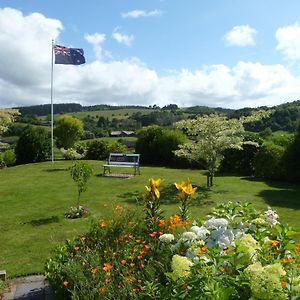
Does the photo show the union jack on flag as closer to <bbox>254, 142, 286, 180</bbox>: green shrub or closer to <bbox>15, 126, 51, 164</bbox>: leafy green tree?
<bbox>15, 126, 51, 164</bbox>: leafy green tree

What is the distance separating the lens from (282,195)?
1373 centimetres

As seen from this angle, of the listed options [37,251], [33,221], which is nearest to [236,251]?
[37,251]

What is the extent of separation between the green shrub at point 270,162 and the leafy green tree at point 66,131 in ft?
58.4

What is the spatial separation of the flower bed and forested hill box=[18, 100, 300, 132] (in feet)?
44.0

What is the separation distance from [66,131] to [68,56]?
8416 millimetres

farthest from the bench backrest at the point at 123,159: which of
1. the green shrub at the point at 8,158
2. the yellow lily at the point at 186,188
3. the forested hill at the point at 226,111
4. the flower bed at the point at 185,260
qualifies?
the yellow lily at the point at 186,188

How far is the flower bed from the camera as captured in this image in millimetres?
2445

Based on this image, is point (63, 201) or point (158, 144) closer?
point (63, 201)

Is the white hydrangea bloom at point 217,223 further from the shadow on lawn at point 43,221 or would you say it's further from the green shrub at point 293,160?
the green shrub at point 293,160

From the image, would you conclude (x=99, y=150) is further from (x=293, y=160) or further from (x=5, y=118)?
(x=293, y=160)

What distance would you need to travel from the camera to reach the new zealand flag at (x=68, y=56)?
25219mm

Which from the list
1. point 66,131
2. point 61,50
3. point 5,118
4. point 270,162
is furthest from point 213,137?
point 66,131

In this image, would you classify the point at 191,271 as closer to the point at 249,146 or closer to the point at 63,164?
the point at 249,146

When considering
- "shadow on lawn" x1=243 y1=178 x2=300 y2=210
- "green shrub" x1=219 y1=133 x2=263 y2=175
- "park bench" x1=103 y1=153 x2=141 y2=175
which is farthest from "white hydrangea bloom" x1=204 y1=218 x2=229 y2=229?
"green shrub" x1=219 y1=133 x2=263 y2=175
